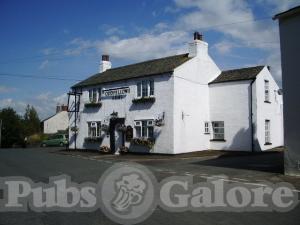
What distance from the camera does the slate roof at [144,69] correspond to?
25.8 meters

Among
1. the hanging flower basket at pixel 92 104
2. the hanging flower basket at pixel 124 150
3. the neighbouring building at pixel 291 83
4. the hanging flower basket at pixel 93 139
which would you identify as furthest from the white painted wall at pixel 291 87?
the hanging flower basket at pixel 92 104

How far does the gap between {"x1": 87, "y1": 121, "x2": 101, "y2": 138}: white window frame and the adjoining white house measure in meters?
0.09

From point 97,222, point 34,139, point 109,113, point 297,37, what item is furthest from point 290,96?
point 34,139

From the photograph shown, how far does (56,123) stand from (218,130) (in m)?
50.6

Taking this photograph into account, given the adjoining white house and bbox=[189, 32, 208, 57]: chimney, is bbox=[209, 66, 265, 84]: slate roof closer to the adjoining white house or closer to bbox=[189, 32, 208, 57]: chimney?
the adjoining white house

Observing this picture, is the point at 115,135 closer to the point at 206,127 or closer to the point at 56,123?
the point at 206,127

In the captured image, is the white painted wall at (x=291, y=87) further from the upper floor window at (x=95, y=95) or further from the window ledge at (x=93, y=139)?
the upper floor window at (x=95, y=95)

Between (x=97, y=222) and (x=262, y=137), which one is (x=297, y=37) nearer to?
(x=97, y=222)

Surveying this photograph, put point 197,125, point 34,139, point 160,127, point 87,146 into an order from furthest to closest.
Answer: point 34,139, point 87,146, point 197,125, point 160,127

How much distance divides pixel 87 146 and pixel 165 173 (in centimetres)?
1731

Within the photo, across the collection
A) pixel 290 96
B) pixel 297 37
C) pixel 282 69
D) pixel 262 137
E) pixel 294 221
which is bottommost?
pixel 294 221

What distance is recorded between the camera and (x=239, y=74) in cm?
2734

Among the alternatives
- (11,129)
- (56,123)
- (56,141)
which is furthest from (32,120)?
(56,141)

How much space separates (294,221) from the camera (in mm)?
7211
